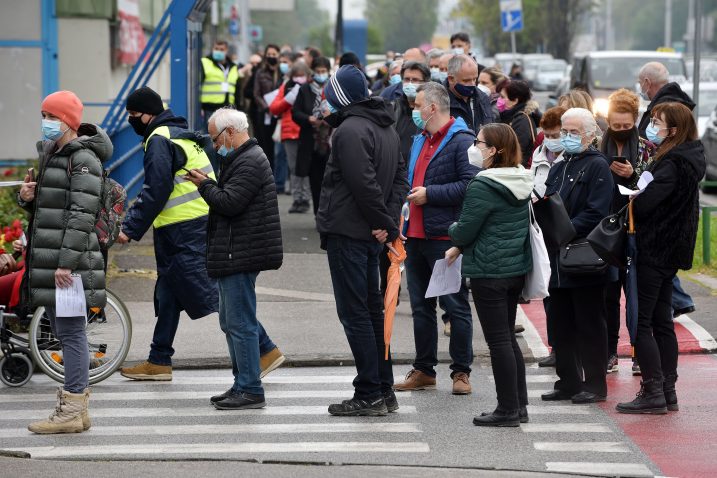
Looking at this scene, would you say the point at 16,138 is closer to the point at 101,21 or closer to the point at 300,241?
the point at 101,21

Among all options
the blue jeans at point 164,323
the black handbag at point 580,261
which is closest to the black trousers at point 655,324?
the black handbag at point 580,261

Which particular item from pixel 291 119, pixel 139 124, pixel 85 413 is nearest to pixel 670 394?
pixel 85 413

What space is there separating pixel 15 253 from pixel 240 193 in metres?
2.10

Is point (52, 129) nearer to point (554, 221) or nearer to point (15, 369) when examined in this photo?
point (15, 369)

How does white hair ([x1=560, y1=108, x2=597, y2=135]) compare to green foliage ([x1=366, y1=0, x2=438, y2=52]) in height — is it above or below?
below

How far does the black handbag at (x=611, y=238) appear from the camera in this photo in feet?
25.6

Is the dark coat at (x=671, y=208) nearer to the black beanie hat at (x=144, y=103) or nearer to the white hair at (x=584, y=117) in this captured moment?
the white hair at (x=584, y=117)

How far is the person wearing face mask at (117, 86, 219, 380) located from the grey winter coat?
122cm

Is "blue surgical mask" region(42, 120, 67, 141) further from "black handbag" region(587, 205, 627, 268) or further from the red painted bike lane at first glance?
the red painted bike lane

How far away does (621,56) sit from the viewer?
101ft

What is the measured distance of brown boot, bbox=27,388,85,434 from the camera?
7.39m

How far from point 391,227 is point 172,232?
1710mm

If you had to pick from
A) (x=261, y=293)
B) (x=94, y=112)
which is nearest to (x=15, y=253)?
(x=261, y=293)

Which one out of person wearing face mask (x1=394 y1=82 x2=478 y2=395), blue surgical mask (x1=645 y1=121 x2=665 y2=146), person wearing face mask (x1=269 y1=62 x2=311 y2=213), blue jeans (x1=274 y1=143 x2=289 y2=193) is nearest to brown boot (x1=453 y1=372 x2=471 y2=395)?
person wearing face mask (x1=394 y1=82 x2=478 y2=395)
